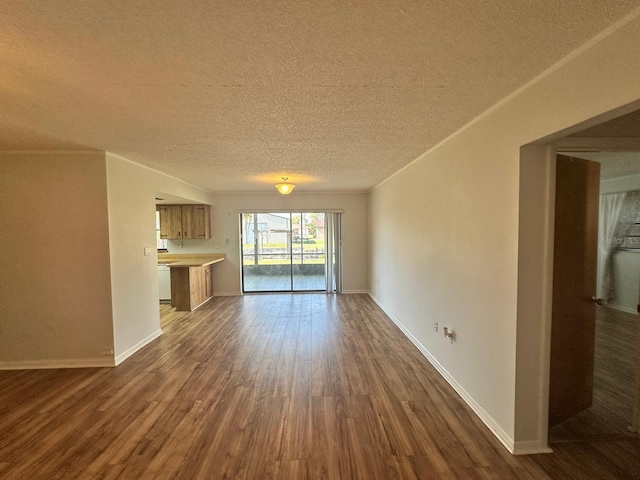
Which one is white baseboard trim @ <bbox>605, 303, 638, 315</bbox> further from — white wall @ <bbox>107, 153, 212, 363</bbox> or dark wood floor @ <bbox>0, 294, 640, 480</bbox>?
white wall @ <bbox>107, 153, 212, 363</bbox>

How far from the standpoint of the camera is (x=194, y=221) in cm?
635

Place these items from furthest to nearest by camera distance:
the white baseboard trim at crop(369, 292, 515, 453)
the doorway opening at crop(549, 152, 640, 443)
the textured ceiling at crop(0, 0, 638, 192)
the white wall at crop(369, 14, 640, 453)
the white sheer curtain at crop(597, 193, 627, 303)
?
the white sheer curtain at crop(597, 193, 627, 303)
the doorway opening at crop(549, 152, 640, 443)
the white baseboard trim at crop(369, 292, 515, 453)
the white wall at crop(369, 14, 640, 453)
the textured ceiling at crop(0, 0, 638, 192)

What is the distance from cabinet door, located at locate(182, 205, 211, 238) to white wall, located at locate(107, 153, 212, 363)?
6.79ft

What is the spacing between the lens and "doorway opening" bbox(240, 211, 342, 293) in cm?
691

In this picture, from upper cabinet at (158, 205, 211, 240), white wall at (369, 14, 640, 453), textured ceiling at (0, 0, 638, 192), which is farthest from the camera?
upper cabinet at (158, 205, 211, 240)

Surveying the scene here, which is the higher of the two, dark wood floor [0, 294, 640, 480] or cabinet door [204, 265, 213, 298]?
cabinet door [204, 265, 213, 298]

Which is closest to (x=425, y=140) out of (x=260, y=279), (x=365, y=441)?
(x=365, y=441)

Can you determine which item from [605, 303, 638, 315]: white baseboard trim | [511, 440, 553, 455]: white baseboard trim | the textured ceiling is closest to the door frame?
[511, 440, 553, 455]: white baseboard trim

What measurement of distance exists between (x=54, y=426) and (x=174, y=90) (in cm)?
271

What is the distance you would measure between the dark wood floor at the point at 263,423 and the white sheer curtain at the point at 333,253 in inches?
126

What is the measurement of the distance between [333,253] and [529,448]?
16.8 feet

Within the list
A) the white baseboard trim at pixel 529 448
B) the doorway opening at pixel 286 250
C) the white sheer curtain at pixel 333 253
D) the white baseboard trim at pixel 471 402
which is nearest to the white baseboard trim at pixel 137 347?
the doorway opening at pixel 286 250

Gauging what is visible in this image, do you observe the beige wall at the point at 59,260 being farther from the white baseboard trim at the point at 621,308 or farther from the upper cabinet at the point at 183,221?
the white baseboard trim at the point at 621,308

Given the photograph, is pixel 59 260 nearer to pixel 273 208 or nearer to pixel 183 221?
pixel 183 221
